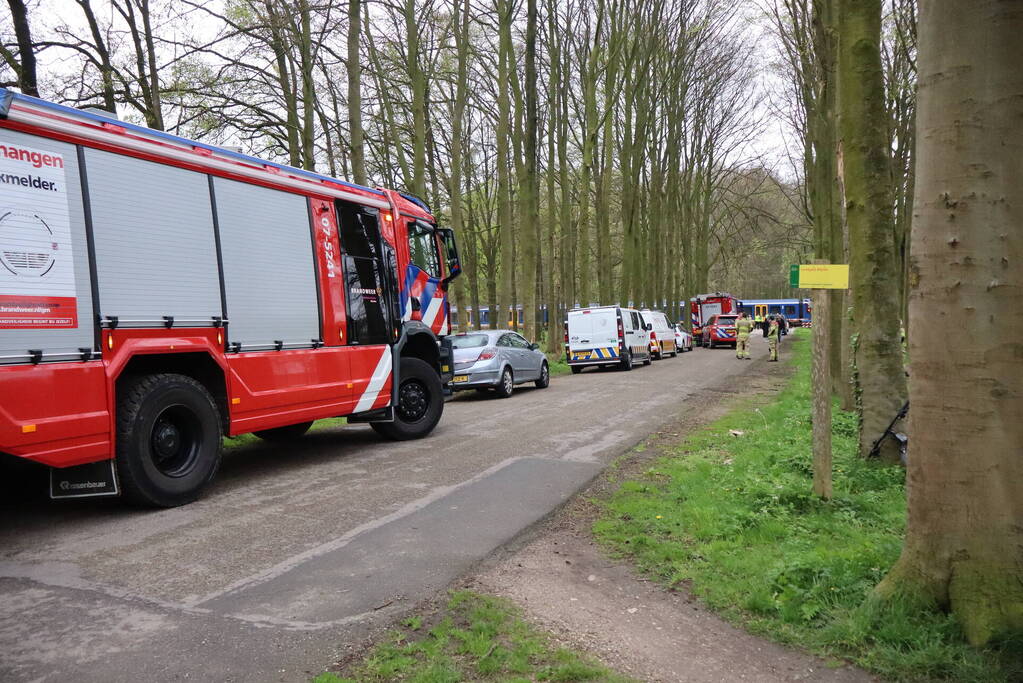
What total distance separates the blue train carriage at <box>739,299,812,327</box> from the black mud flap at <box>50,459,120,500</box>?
221 ft

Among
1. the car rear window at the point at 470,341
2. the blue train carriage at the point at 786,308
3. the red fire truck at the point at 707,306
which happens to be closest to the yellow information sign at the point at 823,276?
the car rear window at the point at 470,341

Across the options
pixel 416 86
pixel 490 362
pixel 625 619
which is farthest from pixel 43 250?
pixel 416 86

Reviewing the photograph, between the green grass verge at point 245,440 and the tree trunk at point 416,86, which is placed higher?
the tree trunk at point 416,86

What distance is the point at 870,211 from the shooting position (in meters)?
7.11

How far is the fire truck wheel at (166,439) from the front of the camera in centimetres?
582

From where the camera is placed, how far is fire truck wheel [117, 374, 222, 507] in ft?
19.1

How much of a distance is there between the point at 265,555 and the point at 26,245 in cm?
271

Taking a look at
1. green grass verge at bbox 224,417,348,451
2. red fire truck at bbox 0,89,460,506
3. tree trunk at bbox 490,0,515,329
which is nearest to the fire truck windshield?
red fire truck at bbox 0,89,460,506

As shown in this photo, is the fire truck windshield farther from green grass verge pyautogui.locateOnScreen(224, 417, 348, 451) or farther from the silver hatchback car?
the silver hatchback car

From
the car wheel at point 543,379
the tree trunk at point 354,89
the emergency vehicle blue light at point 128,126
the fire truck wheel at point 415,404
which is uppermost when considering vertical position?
the tree trunk at point 354,89

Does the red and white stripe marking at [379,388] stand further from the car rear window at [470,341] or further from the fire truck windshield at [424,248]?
the car rear window at [470,341]

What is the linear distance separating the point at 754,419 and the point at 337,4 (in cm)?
1171

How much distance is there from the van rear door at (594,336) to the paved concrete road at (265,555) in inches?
526

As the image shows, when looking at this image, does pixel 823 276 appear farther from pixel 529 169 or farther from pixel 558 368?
pixel 558 368
